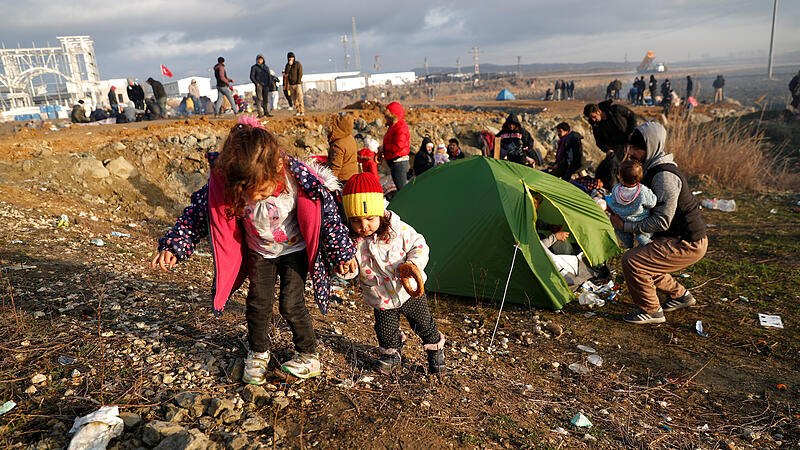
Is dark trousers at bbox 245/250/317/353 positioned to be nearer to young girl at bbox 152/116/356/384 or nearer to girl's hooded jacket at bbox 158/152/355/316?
young girl at bbox 152/116/356/384

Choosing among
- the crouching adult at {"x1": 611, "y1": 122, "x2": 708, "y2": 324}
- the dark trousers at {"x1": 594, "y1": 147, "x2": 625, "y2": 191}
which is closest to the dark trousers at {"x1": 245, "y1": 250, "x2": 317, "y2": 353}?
the crouching adult at {"x1": 611, "y1": 122, "x2": 708, "y2": 324}

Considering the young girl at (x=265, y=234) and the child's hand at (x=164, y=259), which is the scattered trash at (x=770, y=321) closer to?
the young girl at (x=265, y=234)

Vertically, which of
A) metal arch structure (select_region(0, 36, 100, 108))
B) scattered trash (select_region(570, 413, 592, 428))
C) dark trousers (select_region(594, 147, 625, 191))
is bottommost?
scattered trash (select_region(570, 413, 592, 428))

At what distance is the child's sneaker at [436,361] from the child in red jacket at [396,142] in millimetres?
4526

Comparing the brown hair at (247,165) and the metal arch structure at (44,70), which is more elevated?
the metal arch structure at (44,70)

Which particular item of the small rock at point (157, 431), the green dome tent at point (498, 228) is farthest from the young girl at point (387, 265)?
the green dome tent at point (498, 228)

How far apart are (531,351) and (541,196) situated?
1811mm

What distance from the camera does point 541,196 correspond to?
4984 mm

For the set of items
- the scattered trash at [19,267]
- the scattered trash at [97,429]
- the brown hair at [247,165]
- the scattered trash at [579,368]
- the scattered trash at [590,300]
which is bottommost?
the scattered trash at [579,368]

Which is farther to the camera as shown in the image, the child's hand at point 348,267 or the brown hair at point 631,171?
the brown hair at point 631,171

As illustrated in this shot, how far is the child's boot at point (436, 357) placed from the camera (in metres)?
3.06

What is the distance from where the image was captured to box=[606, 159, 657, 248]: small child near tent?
3.90m

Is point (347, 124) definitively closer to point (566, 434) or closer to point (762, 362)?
point (566, 434)

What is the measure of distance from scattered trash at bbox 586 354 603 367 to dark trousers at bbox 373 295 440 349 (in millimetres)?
1618
